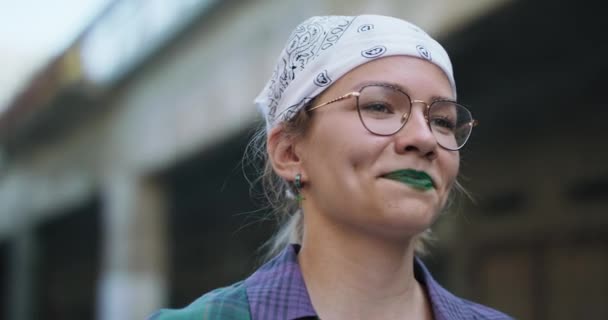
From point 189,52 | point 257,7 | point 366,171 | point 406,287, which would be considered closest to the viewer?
point 366,171

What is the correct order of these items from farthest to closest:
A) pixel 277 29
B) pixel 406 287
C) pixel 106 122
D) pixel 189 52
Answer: pixel 106 122
pixel 189 52
pixel 277 29
pixel 406 287

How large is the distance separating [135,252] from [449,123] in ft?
36.3

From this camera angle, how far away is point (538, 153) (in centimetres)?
761

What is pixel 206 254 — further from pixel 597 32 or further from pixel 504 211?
pixel 597 32

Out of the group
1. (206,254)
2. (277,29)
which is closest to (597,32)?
(277,29)

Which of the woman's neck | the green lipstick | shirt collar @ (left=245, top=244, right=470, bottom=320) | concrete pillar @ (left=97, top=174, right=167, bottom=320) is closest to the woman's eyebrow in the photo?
the green lipstick

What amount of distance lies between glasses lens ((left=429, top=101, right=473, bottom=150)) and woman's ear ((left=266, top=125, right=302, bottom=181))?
35cm

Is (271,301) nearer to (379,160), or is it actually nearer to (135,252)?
(379,160)

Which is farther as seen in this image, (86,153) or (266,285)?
(86,153)

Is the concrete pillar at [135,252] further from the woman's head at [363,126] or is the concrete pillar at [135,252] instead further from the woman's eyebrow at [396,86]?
the woman's eyebrow at [396,86]

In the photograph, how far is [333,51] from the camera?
1.98m

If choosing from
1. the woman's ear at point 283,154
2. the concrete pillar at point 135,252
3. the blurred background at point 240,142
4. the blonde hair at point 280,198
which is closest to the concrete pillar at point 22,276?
the blurred background at point 240,142

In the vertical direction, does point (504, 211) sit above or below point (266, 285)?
above

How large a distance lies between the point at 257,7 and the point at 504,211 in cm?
336
